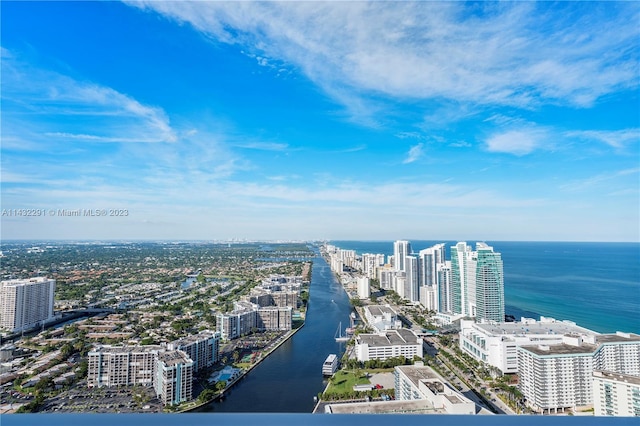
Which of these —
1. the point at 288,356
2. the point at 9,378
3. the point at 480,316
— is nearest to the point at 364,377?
the point at 288,356

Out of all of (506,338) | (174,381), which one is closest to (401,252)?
(506,338)

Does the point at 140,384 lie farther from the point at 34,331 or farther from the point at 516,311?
the point at 516,311

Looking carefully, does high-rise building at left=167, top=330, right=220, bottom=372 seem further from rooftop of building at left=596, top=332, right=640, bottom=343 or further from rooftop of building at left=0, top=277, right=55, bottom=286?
rooftop of building at left=596, top=332, right=640, bottom=343

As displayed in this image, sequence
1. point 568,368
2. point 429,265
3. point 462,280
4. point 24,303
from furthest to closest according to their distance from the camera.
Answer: point 429,265 < point 462,280 < point 24,303 < point 568,368

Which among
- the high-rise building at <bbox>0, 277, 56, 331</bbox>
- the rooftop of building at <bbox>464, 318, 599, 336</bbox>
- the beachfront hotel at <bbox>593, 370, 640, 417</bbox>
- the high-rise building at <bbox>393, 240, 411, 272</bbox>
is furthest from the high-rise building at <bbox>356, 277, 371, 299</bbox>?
the beachfront hotel at <bbox>593, 370, 640, 417</bbox>

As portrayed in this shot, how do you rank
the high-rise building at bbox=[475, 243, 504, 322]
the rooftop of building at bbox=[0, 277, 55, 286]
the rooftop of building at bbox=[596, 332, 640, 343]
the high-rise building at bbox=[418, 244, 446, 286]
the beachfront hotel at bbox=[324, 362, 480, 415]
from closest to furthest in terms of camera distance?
1. the beachfront hotel at bbox=[324, 362, 480, 415]
2. the rooftop of building at bbox=[596, 332, 640, 343]
3. the rooftop of building at bbox=[0, 277, 55, 286]
4. the high-rise building at bbox=[475, 243, 504, 322]
5. the high-rise building at bbox=[418, 244, 446, 286]

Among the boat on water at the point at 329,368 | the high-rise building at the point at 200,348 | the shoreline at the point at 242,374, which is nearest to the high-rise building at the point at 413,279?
the shoreline at the point at 242,374

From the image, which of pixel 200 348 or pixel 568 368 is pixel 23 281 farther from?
pixel 568 368
